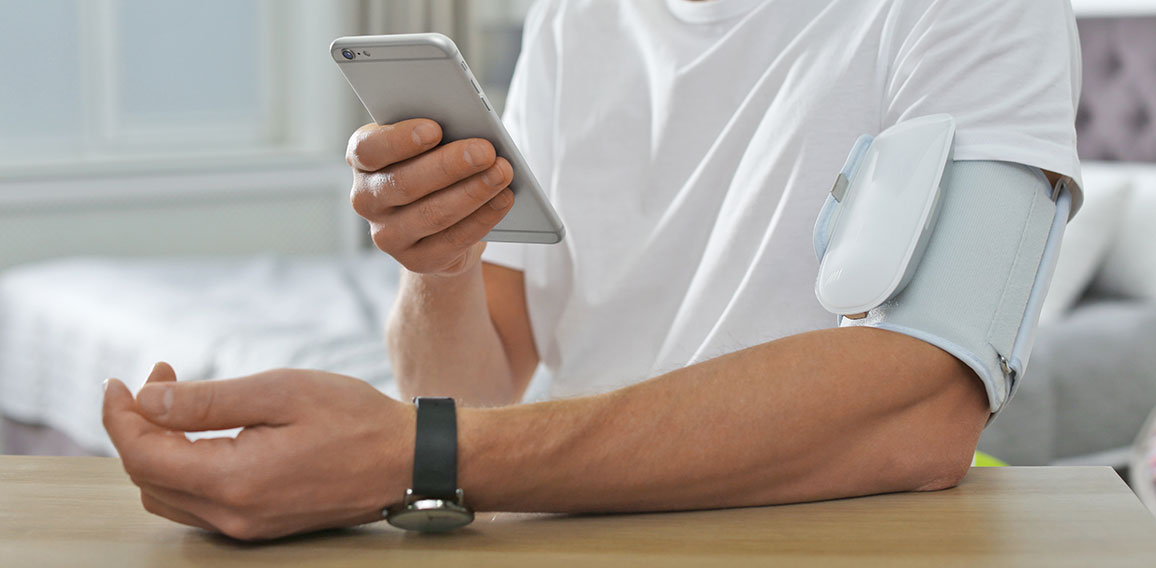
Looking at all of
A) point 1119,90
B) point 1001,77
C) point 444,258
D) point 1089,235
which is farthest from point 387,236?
point 1119,90

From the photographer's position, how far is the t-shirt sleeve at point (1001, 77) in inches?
31.3

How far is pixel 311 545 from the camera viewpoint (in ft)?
2.09

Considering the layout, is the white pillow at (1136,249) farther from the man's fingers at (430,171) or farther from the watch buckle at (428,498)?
the watch buckle at (428,498)

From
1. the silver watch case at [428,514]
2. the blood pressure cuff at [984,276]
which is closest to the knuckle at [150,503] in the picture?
the silver watch case at [428,514]

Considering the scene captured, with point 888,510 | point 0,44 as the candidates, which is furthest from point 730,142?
point 0,44

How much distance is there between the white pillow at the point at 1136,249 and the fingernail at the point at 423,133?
2385mm

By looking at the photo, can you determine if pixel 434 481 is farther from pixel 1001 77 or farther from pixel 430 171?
pixel 1001 77

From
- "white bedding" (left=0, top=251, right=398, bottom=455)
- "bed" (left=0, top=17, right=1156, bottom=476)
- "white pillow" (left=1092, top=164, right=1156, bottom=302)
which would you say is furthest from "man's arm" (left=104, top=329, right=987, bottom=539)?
"white pillow" (left=1092, top=164, right=1156, bottom=302)

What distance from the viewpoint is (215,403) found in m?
0.62

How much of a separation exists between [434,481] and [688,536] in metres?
0.15

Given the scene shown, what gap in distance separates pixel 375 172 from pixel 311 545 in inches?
12.7

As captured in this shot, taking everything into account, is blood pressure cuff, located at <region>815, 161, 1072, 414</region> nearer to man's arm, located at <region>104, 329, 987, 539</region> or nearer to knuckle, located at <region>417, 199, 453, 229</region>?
man's arm, located at <region>104, 329, 987, 539</region>

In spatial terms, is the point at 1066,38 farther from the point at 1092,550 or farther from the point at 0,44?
the point at 0,44

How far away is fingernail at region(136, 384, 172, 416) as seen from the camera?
0.62 m
